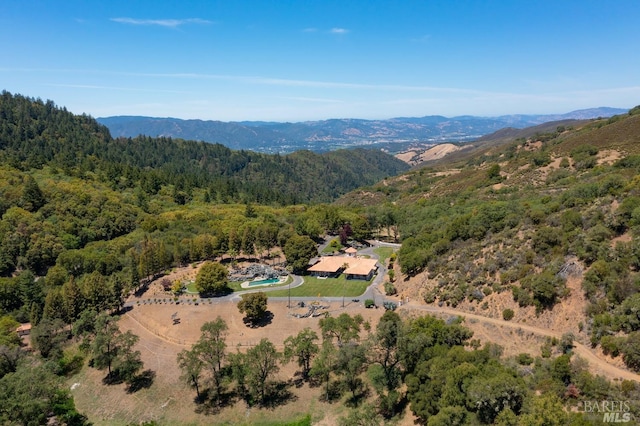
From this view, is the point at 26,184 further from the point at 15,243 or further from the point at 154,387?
the point at 154,387

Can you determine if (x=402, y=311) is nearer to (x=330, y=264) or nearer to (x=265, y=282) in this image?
(x=330, y=264)

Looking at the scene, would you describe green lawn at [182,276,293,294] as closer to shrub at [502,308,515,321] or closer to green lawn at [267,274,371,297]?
green lawn at [267,274,371,297]

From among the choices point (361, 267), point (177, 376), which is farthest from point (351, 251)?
point (177, 376)

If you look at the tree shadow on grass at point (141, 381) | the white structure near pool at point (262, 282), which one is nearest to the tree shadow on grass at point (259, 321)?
the white structure near pool at point (262, 282)

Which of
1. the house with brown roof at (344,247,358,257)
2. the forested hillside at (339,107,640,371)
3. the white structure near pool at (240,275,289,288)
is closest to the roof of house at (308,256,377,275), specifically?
the house with brown roof at (344,247,358,257)

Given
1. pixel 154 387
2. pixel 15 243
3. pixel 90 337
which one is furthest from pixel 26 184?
pixel 154 387

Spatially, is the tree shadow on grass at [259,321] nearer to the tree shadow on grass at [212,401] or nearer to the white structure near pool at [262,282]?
the white structure near pool at [262,282]
